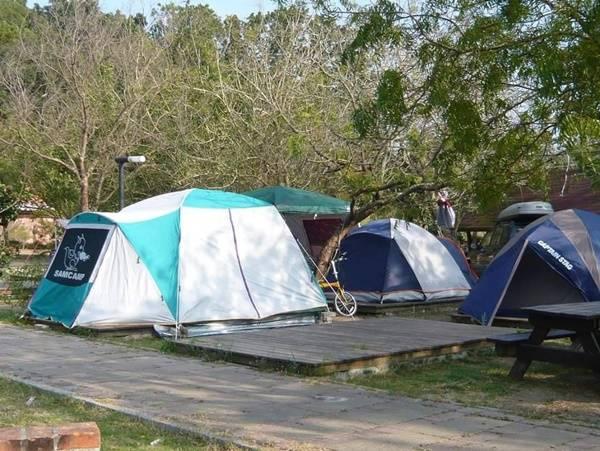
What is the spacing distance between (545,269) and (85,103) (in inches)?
520

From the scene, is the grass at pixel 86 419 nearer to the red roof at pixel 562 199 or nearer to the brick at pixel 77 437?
the brick at pixel 77 437

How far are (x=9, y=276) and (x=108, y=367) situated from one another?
8498 millimetres

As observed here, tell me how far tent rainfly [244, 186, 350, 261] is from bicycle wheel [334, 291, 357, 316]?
5.22 feet

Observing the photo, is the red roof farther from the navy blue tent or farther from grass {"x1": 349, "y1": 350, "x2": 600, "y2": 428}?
grass {"x1": 349, "y1": 350, "x2": 600, "y2": 428}

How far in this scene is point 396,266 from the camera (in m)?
16.6

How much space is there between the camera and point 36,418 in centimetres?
745

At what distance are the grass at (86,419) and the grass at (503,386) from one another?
2.67 meters

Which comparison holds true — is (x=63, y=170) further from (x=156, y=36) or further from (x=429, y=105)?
(x=429, y=105)

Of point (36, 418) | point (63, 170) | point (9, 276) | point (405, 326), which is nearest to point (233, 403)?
point (36, 418)

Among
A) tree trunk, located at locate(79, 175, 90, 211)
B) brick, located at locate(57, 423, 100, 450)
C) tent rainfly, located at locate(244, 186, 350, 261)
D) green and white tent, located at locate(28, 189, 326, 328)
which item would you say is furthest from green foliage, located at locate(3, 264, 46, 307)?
brick, located at locate(57, 423, 100, 450)

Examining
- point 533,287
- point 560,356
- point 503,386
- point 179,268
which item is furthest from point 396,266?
point 560,356

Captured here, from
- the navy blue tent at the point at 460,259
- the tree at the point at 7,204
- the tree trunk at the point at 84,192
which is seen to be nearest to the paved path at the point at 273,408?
the navy blue tent at the point at 460,259

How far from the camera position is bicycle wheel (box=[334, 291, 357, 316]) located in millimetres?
15320

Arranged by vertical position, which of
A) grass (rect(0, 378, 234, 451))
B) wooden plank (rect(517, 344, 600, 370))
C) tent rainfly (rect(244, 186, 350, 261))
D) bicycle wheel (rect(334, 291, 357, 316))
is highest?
tent rainfly (rect(244, 186, 350, 261))
